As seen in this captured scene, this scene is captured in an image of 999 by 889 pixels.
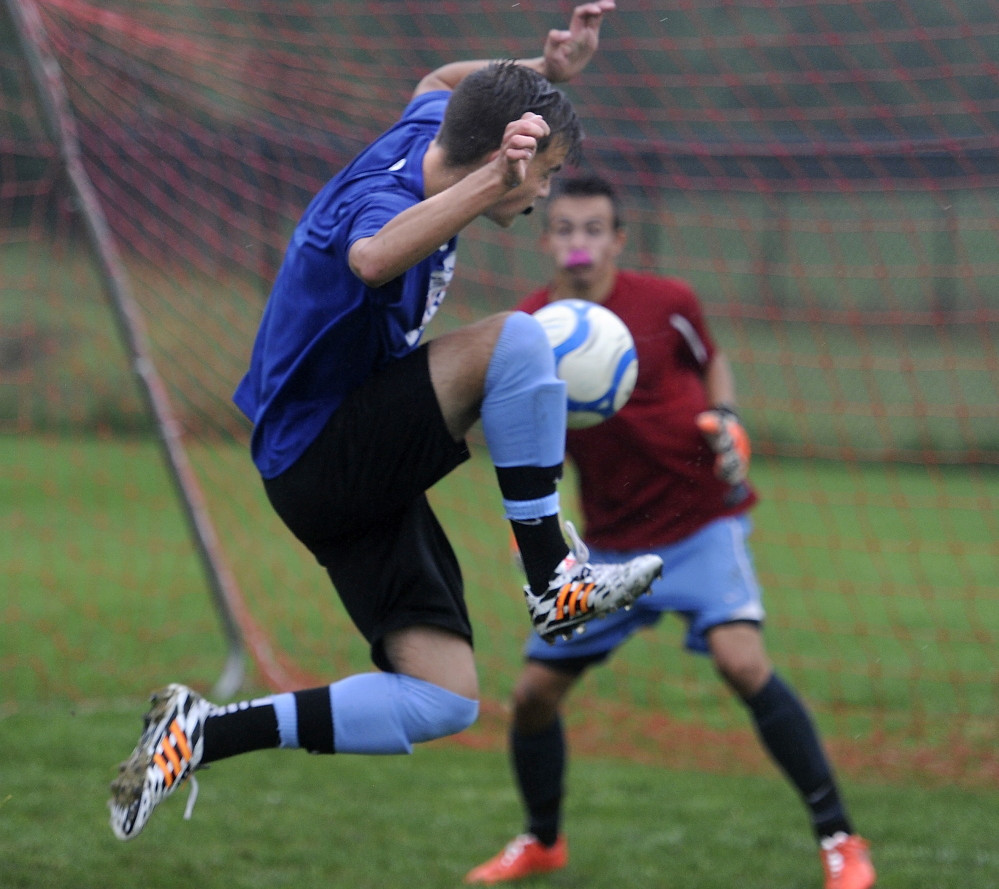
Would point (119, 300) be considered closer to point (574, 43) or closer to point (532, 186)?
point (574, 43)

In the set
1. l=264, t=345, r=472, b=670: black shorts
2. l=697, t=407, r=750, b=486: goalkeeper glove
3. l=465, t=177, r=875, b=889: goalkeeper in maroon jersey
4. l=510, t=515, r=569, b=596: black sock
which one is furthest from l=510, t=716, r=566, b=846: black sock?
l=510, t=515, r=569, b=596: black sock

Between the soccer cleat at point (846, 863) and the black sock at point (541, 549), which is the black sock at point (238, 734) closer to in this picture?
the black sock at point (541, 549)

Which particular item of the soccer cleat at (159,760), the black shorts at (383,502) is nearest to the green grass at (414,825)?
the soccer cleat at (159,760)

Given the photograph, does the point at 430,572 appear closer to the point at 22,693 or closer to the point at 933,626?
the point at 22,693

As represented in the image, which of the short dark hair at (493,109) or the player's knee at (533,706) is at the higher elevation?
the short dark hair at (493,109)

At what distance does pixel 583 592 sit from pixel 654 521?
1.31 meters

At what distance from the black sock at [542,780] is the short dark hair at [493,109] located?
6.31ft

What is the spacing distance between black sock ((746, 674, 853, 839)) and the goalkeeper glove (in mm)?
597

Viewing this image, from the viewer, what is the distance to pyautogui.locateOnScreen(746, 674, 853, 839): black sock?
352 cm

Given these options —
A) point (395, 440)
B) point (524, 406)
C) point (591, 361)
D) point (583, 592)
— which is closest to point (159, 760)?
point (395, 440)

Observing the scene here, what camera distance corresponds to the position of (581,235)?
3818 mm

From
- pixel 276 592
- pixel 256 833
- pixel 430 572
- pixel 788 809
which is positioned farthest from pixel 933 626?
pixel 430 572

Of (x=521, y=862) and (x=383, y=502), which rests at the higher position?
(x=383, y=502)

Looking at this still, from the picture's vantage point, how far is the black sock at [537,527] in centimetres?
257
